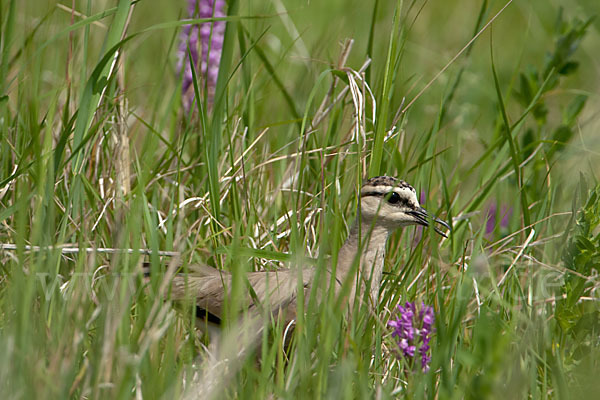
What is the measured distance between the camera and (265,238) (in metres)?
3.94

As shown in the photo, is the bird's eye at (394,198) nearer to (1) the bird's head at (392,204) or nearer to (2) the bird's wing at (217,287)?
(1) the bird's head at (392,204)

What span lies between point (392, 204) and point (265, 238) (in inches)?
22.7

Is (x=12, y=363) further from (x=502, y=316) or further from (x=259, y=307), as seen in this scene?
(x=502, y=316)

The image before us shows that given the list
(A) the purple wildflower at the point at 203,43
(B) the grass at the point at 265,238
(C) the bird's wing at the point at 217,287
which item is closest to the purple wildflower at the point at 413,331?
(B) the grass at the point at 265,238

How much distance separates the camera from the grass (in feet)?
8.61

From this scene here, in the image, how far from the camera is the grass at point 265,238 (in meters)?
2.62

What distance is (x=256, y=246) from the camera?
3.81 m

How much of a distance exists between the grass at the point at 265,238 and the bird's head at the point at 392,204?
0.09 m

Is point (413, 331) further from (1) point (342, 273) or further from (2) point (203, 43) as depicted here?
(2) point (203, 43)

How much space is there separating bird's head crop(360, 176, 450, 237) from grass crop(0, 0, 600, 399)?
0.09m

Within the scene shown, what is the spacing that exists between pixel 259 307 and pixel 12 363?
883 mm

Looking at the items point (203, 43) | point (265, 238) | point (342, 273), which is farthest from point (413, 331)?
point (203, 43)

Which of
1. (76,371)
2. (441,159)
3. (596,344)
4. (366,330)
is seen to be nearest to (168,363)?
(76,371)

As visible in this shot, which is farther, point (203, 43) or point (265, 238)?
point (203, 43)
